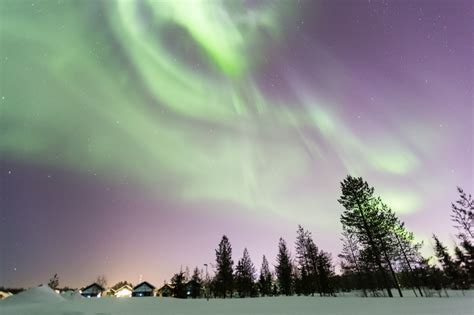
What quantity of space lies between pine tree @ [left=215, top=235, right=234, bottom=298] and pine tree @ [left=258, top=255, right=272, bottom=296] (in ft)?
56.7

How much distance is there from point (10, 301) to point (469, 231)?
50.3 m

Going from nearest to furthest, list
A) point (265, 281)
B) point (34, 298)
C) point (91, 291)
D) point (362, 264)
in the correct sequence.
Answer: point (34, 298)
point (362, 264)
point (265, 281)
point (91, 291)

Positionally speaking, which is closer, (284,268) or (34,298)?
(34,298)

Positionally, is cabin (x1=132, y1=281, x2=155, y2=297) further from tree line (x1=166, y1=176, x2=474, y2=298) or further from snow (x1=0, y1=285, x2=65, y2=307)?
snow (x1=0, y1=285, x2=65, y2=307)

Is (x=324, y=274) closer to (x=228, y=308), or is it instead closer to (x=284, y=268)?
(x=284, y=268)

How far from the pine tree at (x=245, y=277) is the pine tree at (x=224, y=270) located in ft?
17.2

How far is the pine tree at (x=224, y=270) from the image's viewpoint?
49375 millimetres

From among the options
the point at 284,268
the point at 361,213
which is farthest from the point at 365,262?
the point at 284,268

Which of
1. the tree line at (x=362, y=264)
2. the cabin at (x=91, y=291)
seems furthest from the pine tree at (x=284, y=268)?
the cabin at (x=91, y=291)

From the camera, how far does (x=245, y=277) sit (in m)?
58.7

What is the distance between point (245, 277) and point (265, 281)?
10080 mm

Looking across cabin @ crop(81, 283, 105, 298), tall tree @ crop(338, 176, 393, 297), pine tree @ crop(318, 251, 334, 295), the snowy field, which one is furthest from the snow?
cabin @ crop(81, 283, 105, 298)

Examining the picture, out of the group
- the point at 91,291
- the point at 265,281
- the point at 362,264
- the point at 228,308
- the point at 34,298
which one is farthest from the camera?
the point at 91,291

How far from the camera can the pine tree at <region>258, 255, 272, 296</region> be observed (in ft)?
211
